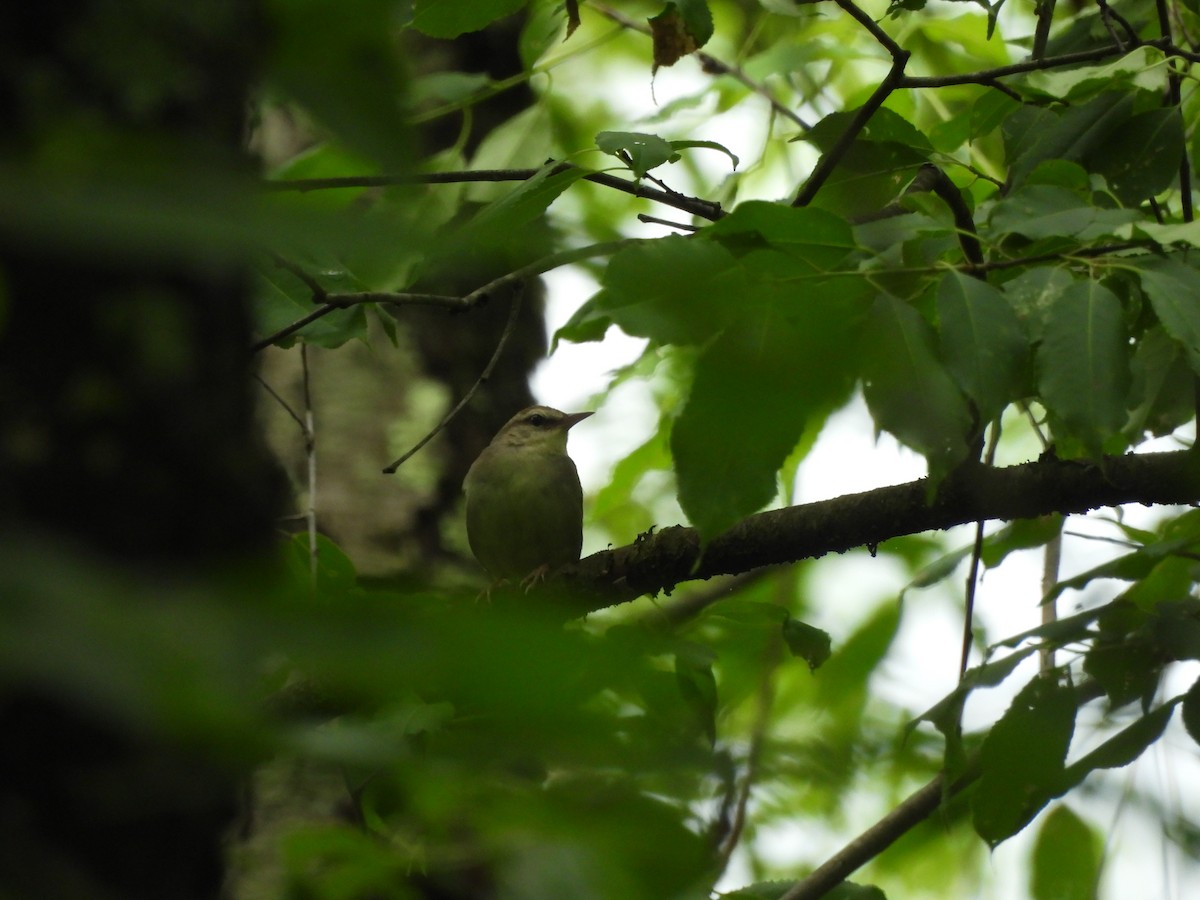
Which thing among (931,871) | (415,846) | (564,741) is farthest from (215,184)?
(931,871)

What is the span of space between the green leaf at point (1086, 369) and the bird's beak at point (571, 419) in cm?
435

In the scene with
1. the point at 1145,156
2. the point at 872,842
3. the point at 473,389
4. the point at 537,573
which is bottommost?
the point at 872,842

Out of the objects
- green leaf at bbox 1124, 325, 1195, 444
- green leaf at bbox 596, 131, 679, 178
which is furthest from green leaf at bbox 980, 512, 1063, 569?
green leaf at bbox 596, 131, 679, 178

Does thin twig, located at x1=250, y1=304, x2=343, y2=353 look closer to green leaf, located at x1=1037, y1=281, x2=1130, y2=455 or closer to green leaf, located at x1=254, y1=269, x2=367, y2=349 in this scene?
green leaf, located at x1=254, y1=269, x2=367, y2=349

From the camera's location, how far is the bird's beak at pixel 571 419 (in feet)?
20.9

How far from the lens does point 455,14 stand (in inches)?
107

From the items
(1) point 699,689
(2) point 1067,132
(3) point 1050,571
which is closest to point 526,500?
(3) point 1050,571

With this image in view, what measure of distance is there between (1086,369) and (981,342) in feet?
0.77

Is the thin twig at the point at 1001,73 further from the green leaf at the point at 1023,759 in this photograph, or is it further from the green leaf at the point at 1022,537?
the green leaf at the point at 1023,759

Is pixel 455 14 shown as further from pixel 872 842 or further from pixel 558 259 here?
pixel 872 842

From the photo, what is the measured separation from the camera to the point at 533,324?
590 cm

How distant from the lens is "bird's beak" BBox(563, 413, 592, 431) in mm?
6363

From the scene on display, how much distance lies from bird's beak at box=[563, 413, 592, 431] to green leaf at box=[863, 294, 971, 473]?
4.44 metres

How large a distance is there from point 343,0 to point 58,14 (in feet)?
1.12
